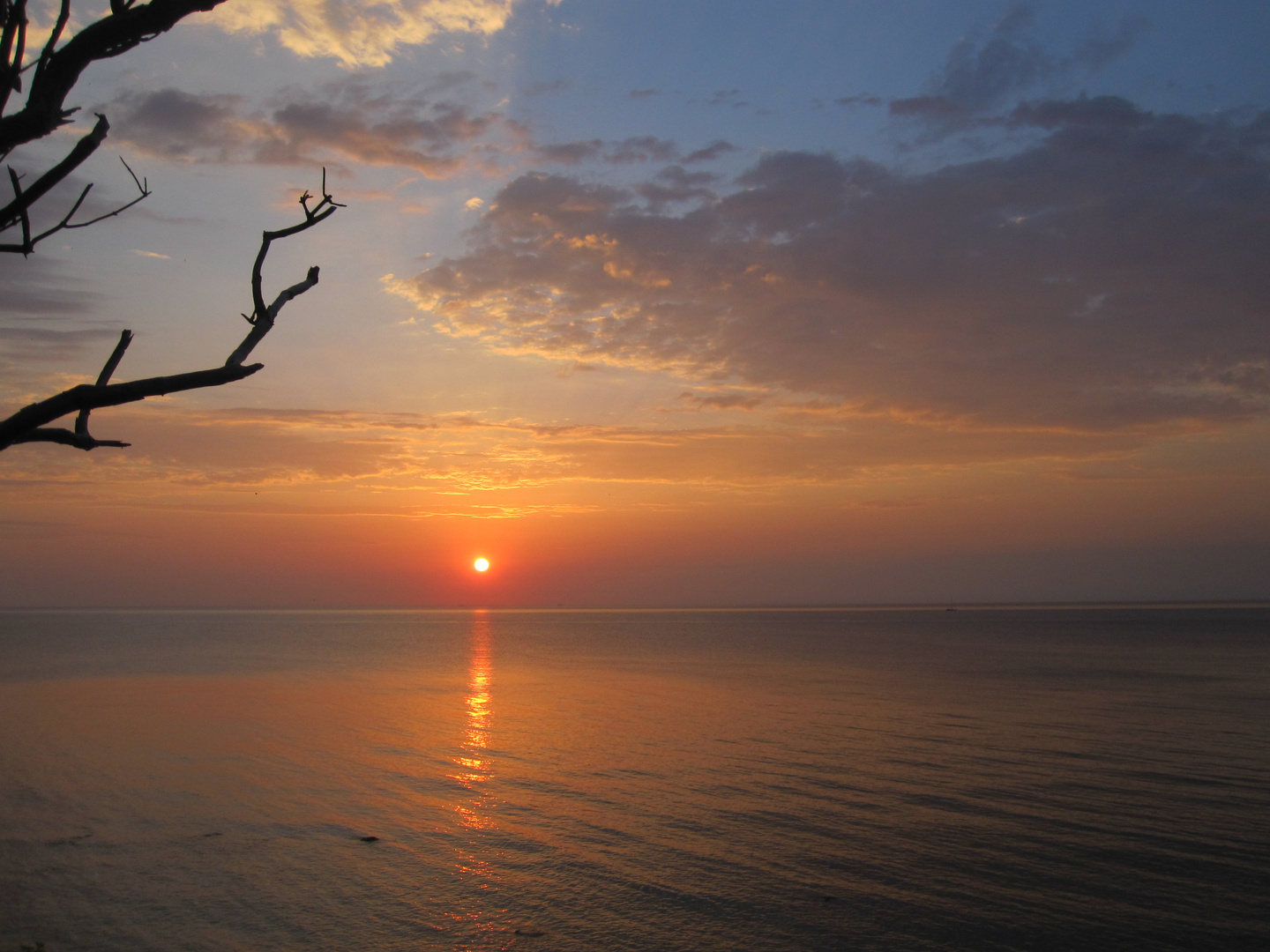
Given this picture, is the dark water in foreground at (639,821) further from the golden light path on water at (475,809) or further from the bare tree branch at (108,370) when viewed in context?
the bare tree branch at (108,370)

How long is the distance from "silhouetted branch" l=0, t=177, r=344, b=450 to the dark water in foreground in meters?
10.9

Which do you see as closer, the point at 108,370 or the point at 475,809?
the point at 108,370

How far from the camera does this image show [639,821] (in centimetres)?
2006

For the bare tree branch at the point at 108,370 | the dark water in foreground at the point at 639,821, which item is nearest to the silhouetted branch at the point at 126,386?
the bare tree branch at the point at 108,370

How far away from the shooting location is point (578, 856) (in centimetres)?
1736

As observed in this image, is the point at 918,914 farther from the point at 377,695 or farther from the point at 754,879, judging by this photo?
the point at 377,695

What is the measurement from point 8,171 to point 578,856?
15813 mm

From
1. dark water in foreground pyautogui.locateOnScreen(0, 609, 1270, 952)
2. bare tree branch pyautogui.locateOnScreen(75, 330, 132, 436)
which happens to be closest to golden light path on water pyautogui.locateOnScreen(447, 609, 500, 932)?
dark water in foreground pyautogui.locateOnScreen(0, 609, 1270, 952)

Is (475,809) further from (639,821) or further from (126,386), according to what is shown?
(126,386)

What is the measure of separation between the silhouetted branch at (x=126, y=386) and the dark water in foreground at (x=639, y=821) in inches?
430

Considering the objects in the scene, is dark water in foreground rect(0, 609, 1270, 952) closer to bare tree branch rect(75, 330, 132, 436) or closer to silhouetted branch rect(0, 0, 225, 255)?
bare tree branch rect(75, 330, 132, 436)

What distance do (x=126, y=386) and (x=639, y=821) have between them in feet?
58.1

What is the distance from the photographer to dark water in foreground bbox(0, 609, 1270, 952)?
13922 millimetres

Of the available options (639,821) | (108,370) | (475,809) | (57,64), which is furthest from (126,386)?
(475,809)
